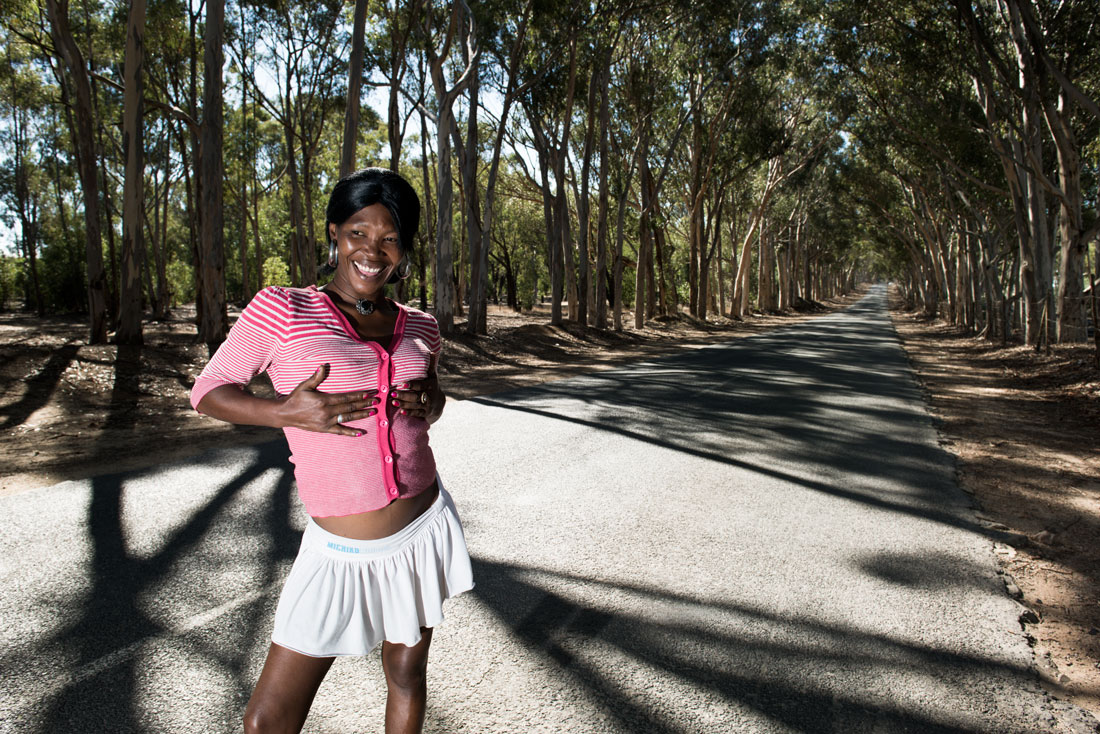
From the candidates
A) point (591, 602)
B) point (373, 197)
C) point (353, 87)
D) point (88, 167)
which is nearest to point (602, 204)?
point (353, 87)

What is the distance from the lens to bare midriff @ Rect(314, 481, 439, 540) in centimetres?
185

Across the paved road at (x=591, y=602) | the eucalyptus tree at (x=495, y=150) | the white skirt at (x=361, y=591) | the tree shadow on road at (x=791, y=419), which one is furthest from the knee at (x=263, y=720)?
the eucalyptus tree at (x=495, y=150)

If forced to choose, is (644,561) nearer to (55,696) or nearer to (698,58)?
(55,696)

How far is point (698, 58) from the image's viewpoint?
24578mm

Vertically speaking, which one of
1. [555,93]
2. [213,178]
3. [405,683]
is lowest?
[405,683]

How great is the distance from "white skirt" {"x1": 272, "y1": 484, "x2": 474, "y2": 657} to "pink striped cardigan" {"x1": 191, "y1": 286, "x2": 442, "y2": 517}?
11 centimetres

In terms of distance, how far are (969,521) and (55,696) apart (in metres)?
5.42

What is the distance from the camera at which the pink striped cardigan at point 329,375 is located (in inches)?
70.0

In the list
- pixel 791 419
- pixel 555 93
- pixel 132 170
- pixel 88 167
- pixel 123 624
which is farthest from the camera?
pixel 555 93

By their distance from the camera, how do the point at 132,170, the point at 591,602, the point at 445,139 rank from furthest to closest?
the point at 445,139 < the point at 132,170 < the point at 591,602

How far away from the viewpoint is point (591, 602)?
3.58 meters

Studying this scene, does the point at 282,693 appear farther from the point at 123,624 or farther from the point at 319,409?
the point at 123,624

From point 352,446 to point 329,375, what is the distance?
194mm

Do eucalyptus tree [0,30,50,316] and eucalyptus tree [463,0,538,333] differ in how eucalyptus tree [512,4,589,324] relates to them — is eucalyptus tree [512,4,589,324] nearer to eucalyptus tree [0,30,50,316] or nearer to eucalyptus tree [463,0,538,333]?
eucalyptus tree [463,0,538,333]
